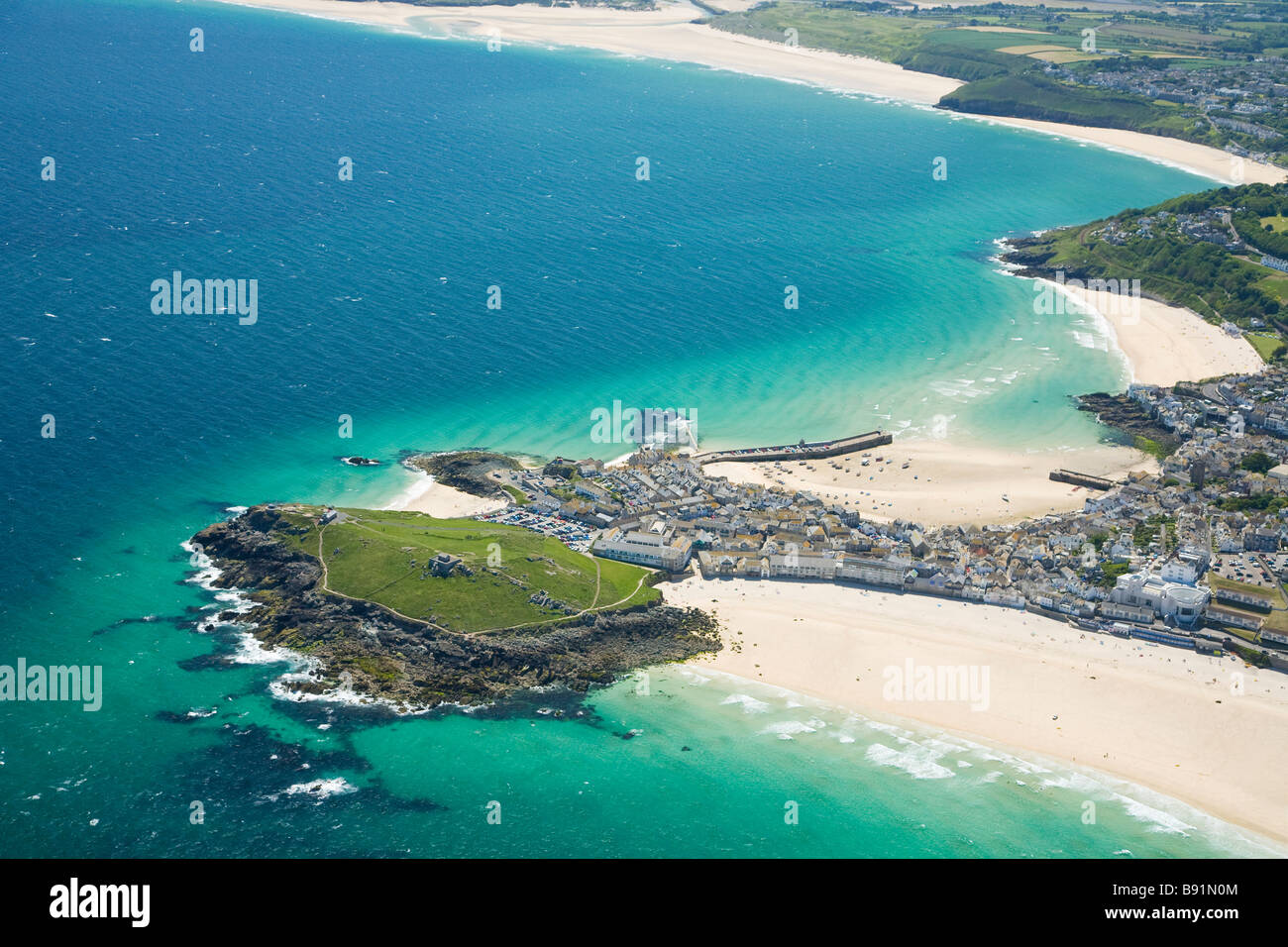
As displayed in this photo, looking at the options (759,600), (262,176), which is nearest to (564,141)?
(262,176)

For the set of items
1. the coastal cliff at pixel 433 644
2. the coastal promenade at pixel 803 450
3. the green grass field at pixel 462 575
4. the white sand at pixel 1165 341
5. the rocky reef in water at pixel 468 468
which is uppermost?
the white sand at pixel 1165 341

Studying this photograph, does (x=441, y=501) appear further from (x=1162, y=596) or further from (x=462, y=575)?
(x=1162, y=596)

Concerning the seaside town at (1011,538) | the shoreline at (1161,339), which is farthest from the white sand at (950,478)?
the shoreline at (1161,339)

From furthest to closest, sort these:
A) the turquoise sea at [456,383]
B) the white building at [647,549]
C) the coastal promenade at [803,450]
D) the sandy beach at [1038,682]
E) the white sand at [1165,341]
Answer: the white sand at [1165,341]
the coastal promenade at [803,450]
the white building at [647,549]
the sandy beach at [1038,682]
the turquoise sea at [456,383]

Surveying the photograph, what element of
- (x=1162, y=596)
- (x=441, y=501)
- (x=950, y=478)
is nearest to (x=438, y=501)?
(x=441, y=501)

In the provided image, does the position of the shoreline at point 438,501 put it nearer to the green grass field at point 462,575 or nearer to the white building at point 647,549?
the green grass field at point 462,575

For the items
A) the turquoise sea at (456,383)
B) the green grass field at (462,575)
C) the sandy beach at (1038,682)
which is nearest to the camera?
the turquoise sea at (456,383)

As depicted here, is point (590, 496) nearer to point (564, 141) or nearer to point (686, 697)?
point (686, 697)

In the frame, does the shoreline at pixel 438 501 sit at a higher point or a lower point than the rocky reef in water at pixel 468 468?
lower
